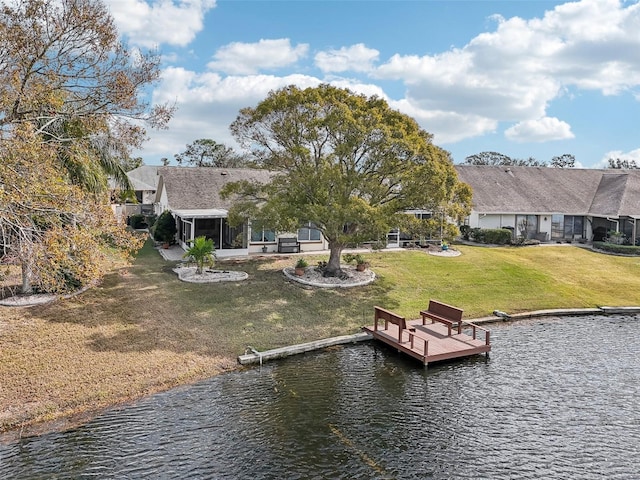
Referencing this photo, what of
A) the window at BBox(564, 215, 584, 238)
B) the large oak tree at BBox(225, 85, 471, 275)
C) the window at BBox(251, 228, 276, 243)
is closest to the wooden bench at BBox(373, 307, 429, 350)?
the large oak tree at BBox(225, 85, 471, 275)

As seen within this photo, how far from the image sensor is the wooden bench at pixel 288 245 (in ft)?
85.4

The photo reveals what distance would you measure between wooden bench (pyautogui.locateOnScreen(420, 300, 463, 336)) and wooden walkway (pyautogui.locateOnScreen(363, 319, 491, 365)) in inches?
12.0

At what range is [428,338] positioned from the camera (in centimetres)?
1517

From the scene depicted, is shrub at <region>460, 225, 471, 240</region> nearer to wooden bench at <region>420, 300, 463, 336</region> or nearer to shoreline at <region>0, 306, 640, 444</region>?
shoreline at <region>0, 306, 640, 444</region>

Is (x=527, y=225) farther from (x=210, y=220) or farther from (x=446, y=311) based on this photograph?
(x=210, y=220)

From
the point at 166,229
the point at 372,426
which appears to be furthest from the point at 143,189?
the point at 372,426

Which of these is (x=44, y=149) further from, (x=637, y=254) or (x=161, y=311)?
(x=637, y=254)

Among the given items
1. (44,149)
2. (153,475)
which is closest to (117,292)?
(44,149)

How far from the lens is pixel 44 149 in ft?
37.4

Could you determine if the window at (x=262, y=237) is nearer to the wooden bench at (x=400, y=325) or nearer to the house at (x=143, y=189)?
the wooden bench at (x=400, y=325)

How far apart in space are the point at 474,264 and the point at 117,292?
59.4 ft

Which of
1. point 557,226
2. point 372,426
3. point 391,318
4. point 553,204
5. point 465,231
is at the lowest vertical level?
point 372,426

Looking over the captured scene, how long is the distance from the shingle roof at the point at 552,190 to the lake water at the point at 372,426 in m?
22.1

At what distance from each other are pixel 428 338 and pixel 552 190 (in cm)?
2792
